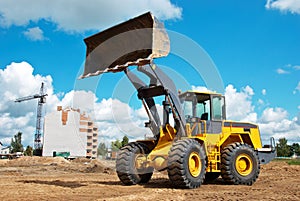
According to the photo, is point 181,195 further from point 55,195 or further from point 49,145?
point 49,145

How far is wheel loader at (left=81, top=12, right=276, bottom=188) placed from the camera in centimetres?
1015

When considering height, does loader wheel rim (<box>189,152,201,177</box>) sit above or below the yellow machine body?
below

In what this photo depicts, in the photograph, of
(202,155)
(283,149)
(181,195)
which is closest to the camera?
(181,195)

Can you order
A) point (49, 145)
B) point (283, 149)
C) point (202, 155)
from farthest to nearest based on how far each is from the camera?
point (49, 145) < point (283, 149) < point (202, 155)

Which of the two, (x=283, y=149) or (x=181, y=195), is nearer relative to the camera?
(x=181, y=195)

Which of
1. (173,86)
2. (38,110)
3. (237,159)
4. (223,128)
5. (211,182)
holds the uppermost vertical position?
(38,110)

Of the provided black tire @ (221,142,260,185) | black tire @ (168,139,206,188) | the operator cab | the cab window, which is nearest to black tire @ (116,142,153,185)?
black tire @ (168,139,206,188)

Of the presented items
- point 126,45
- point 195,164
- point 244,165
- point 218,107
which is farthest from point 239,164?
point 126,45

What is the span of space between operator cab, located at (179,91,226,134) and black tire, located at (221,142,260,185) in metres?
0.89

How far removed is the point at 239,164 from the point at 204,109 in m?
2.20

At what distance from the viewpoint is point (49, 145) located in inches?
3469

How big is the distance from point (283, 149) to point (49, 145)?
179ft

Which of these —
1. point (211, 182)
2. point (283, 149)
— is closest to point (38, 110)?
point (283, 149)

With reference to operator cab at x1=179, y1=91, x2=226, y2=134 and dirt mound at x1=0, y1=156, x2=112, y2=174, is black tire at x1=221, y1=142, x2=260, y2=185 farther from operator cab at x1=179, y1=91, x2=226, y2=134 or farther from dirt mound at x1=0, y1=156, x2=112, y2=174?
dirt mound at x1=0, y1=156, x2=112, y2=174
